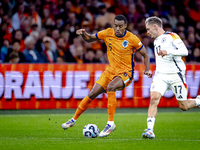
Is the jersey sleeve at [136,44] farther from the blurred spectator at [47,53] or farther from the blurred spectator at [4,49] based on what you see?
the blurred spectator at [4,49]

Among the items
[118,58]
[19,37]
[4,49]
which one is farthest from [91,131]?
[19,37]

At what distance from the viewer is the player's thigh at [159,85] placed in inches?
279

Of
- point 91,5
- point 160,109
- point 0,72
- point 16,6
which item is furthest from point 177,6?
point 0,72

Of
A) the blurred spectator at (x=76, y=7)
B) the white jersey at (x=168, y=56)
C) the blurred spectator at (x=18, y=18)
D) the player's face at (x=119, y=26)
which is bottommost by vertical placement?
the white jersey at (x=168, y=56)

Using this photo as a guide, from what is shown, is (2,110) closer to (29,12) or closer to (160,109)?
(29,12)

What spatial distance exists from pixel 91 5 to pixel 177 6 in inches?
174

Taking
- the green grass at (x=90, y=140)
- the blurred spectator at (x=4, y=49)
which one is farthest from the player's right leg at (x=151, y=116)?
the blurred spectator at (x=4, y=49)

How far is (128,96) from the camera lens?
1322 centimetres

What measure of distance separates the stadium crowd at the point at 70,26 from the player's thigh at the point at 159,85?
6.38m

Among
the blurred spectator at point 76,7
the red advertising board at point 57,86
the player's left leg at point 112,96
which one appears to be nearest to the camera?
the player's left leg at point 112,96

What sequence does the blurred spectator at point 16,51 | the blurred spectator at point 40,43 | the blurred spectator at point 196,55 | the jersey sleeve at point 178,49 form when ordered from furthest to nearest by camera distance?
the blurred spectator at point 196,55
the blurred spectator at point 40,43
the blurred spectator at point 16,51
the jersey sleeve at point 178,49

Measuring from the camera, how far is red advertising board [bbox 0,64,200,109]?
12.5 meters

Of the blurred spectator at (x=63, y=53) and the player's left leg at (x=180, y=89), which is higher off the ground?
the blurred spectator at (x=63, y=53)

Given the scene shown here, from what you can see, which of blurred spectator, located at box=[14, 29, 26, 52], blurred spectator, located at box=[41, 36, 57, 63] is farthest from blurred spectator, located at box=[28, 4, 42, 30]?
blurred spectator, located at box=[41, 36, 57, 63]
